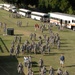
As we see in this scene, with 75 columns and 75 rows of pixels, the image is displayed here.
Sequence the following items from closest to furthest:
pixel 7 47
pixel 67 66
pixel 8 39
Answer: pixel 67 66 → pixel 7 47 → pixel 8 39

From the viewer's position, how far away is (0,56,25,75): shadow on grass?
2688 centimetres

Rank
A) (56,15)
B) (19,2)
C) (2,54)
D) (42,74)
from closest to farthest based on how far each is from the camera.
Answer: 1. (42,74)
2. (2,54)
3. (56,15)
4. (19,2)

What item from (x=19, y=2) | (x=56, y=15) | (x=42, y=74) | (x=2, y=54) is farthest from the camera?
(x=19, y=2)

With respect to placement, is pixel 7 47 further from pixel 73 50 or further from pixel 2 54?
pixel 73 50

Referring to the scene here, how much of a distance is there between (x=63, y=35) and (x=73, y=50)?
12650 mm

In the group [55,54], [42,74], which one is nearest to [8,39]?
[55,54]

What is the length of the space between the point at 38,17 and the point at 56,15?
9748 mm

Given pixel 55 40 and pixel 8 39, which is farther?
pixel 8 39

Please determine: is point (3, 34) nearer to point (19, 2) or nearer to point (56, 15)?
point (56, 15)

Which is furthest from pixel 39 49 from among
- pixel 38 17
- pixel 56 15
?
pixel 38 17

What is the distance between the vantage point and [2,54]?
33.9 meters

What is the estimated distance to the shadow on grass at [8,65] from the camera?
88.2 ft

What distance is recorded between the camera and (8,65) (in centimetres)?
2934

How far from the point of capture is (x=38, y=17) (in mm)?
76375
